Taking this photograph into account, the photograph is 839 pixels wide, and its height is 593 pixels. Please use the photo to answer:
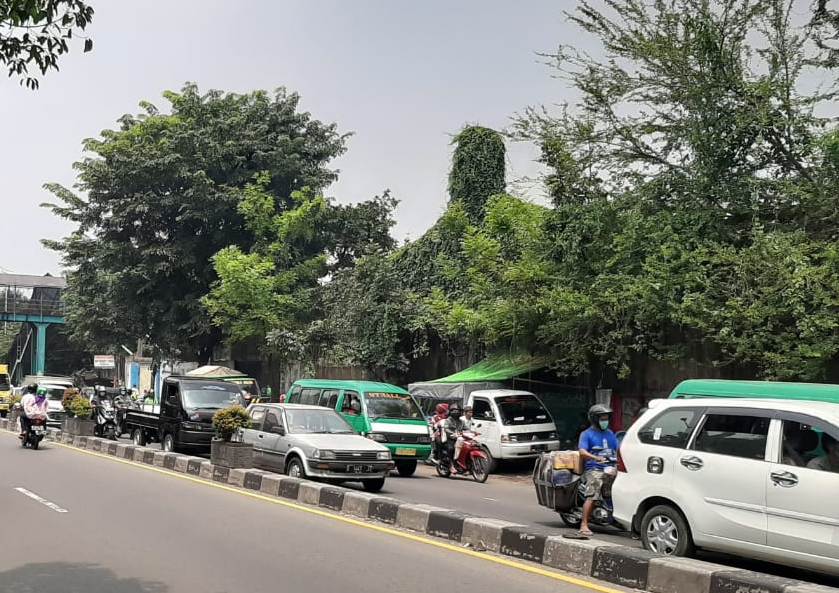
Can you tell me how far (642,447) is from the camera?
28.9ft

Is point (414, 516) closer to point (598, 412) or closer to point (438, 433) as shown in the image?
point (598, 412)

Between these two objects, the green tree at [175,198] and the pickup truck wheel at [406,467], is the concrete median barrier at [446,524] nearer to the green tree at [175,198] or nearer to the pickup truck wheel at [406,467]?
the pickup truck wheel at [406,467]

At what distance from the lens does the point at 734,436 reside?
799 cm

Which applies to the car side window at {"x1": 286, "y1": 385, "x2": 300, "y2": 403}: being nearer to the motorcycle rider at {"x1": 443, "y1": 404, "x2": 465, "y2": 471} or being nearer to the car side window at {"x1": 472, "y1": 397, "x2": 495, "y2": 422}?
the motorcycle rider at {"x1": 443, "y1": 404, "x2": 465, "y2": 471}

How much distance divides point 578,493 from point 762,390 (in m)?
2.55

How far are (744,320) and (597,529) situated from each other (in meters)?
6.71

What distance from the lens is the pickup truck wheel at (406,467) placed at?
61.0 ft

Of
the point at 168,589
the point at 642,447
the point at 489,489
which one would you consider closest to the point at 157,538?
the point at 168,589

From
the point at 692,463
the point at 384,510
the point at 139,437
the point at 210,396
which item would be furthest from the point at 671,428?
the point at 139,437

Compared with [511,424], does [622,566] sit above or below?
below

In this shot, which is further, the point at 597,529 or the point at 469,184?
the point at 469,184

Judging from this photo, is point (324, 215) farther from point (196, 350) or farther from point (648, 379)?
point (648, 379)

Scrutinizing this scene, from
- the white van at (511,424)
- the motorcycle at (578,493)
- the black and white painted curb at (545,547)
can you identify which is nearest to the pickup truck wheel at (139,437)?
→ the white van at (511,424)

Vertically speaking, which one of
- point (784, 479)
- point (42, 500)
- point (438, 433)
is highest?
point (784, 479)
